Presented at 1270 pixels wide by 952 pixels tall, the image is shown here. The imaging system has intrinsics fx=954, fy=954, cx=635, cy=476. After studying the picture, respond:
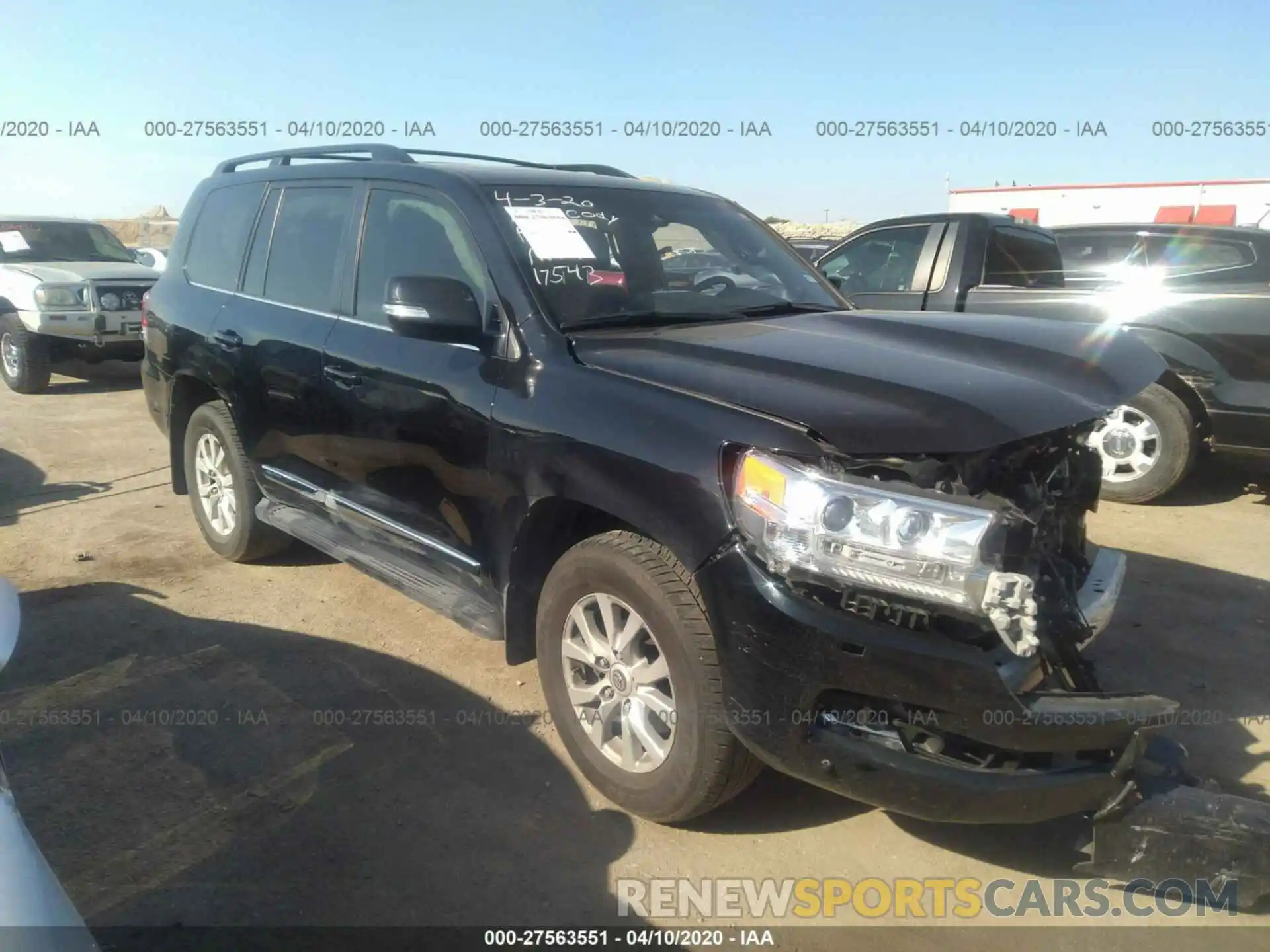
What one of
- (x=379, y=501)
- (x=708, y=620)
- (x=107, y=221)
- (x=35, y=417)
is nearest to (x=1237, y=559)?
(x=708, y=620)

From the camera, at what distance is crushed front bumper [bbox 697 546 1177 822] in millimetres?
2260

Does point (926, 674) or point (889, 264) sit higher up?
point (889, 264)

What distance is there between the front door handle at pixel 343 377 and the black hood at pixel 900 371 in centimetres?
106

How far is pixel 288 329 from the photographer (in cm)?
411

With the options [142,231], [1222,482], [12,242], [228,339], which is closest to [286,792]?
[228,339]

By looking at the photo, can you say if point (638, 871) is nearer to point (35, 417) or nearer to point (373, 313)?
point (373, 313)

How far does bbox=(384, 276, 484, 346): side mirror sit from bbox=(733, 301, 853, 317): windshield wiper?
1042 mm

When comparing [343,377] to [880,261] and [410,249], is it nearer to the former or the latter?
[410,249]

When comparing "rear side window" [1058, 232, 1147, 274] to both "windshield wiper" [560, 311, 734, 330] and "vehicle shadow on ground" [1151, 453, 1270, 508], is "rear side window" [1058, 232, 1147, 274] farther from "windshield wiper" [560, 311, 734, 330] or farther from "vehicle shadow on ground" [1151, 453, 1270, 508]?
"windshield wiper" [560, 311, 734, 330]

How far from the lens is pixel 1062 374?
2.81 meters

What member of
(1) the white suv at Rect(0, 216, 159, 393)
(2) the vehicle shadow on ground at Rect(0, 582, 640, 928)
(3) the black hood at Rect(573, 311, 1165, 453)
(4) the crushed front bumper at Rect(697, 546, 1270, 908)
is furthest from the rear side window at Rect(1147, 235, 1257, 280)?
(1) the white suv at Rect(0, 216, 159, 393)

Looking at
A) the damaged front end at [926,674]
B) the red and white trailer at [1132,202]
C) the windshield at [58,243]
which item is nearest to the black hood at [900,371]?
the damaged front end at [926,674]

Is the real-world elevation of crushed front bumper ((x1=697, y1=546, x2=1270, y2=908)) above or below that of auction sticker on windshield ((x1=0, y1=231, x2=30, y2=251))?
below

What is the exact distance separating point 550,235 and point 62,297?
8557mm
